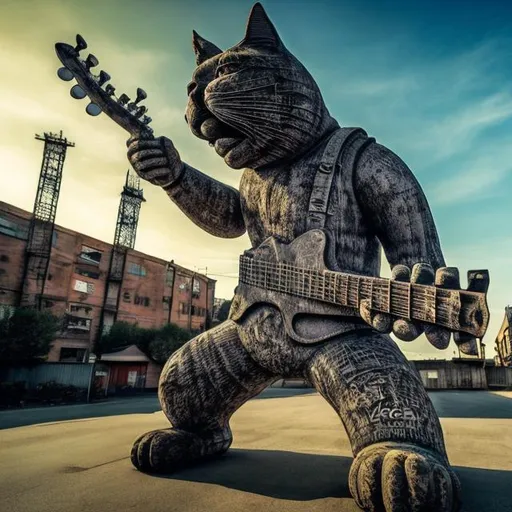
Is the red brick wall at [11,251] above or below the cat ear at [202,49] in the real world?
above

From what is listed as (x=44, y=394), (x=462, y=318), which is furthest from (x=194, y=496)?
(x=44, y=394)

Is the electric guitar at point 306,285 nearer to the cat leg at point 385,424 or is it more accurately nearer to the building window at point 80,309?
the cat leg at point 385,424

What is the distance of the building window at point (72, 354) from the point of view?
63.8 ft

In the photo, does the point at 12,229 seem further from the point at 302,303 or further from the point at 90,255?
the point at 302,303

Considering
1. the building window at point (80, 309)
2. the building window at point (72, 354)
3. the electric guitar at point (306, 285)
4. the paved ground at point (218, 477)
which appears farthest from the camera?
the building window at point (80, 309)

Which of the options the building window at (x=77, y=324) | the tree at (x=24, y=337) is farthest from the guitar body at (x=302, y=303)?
the building window at (x=77, y=324)

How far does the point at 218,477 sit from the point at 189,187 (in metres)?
1.47

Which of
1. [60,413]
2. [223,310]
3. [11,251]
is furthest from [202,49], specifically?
[223,310]

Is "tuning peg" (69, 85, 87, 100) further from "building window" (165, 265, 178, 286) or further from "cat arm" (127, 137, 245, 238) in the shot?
"building window" (165, 265, 178, 286)

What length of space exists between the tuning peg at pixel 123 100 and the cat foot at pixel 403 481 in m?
1.96

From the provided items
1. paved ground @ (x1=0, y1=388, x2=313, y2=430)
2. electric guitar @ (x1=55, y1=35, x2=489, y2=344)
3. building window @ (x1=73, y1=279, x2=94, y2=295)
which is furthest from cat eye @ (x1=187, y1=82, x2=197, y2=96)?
building window @ (x1=73, y1=279, x2=94, y2=295)

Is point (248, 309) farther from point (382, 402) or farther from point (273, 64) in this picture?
point (273, 64)

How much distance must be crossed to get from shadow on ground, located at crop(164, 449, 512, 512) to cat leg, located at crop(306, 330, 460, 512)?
17cm

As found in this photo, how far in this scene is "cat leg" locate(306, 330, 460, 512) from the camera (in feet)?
3.53
